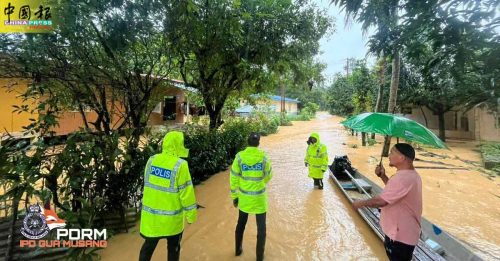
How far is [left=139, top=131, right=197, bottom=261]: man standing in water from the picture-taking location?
3.07 metres

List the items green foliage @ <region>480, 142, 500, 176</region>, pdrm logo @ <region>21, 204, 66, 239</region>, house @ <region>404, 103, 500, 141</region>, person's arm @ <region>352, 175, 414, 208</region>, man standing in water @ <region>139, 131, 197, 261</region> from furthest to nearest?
house @ <region>404, 103, 500, 141</region> < green foliage @ <region>480, 142, 500, 176</region> < pdrm logo @ <region>21, 204, 66, 239</region> < man standing in water @ <region>139, 131, 197, 261</region> < person's arm @ <region>352, 175, 414, 208</region>

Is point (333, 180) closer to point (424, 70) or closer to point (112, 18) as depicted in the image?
point (424, 70)

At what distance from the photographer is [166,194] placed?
3070mm

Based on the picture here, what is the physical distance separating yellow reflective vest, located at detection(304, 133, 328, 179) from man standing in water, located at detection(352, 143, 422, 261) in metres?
4.80

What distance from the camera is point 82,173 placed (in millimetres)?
4133

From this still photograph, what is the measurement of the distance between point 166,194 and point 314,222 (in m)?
3.97

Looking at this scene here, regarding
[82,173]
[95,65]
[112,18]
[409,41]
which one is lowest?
[82,173]

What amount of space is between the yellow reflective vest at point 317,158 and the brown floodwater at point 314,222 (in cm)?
63

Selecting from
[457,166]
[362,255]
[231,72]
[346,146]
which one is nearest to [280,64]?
[231,72]

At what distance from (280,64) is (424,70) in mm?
7537

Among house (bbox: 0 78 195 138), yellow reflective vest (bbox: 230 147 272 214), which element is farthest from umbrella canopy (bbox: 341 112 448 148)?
house (bbox: 0 78 195 138)

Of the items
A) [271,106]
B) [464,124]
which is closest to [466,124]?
[464,124]

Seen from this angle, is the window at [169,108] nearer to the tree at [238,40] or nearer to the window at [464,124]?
the tree at [238,40]

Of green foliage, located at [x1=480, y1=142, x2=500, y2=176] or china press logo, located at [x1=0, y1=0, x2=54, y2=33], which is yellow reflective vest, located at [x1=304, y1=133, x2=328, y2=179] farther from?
green foliage, located at [x1=480, y1=142, x2=500, y2=176]
